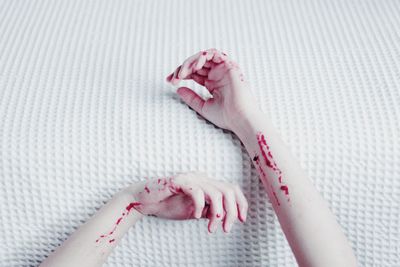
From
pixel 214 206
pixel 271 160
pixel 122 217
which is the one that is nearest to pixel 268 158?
pixel 271 160

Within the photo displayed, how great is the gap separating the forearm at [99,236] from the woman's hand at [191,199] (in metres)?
0.02

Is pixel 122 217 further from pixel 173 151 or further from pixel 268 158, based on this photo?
pixel 268 158

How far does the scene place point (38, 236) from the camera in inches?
32.2

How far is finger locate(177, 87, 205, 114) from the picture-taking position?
0.85m

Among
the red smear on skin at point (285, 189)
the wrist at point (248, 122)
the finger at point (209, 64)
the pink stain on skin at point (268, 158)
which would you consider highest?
the finger at point (209, 64)

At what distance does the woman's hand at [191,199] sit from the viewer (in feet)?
2.40

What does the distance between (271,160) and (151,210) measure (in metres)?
0.19

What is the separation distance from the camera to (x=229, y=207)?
73 cm

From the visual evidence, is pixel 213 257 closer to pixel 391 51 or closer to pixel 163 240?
pixel 163 240

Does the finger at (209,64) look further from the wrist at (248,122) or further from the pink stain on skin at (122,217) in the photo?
the pink stain on skin at (122,217)

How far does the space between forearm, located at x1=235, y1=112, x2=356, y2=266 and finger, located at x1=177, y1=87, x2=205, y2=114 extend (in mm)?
76

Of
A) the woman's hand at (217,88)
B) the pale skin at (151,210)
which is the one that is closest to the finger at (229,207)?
the pale skin at (151,210)

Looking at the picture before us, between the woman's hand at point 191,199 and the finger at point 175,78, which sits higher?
the finger at point 175,78

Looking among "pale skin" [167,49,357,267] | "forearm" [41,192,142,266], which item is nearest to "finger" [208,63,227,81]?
"pale skin" [167,49,357,267]
